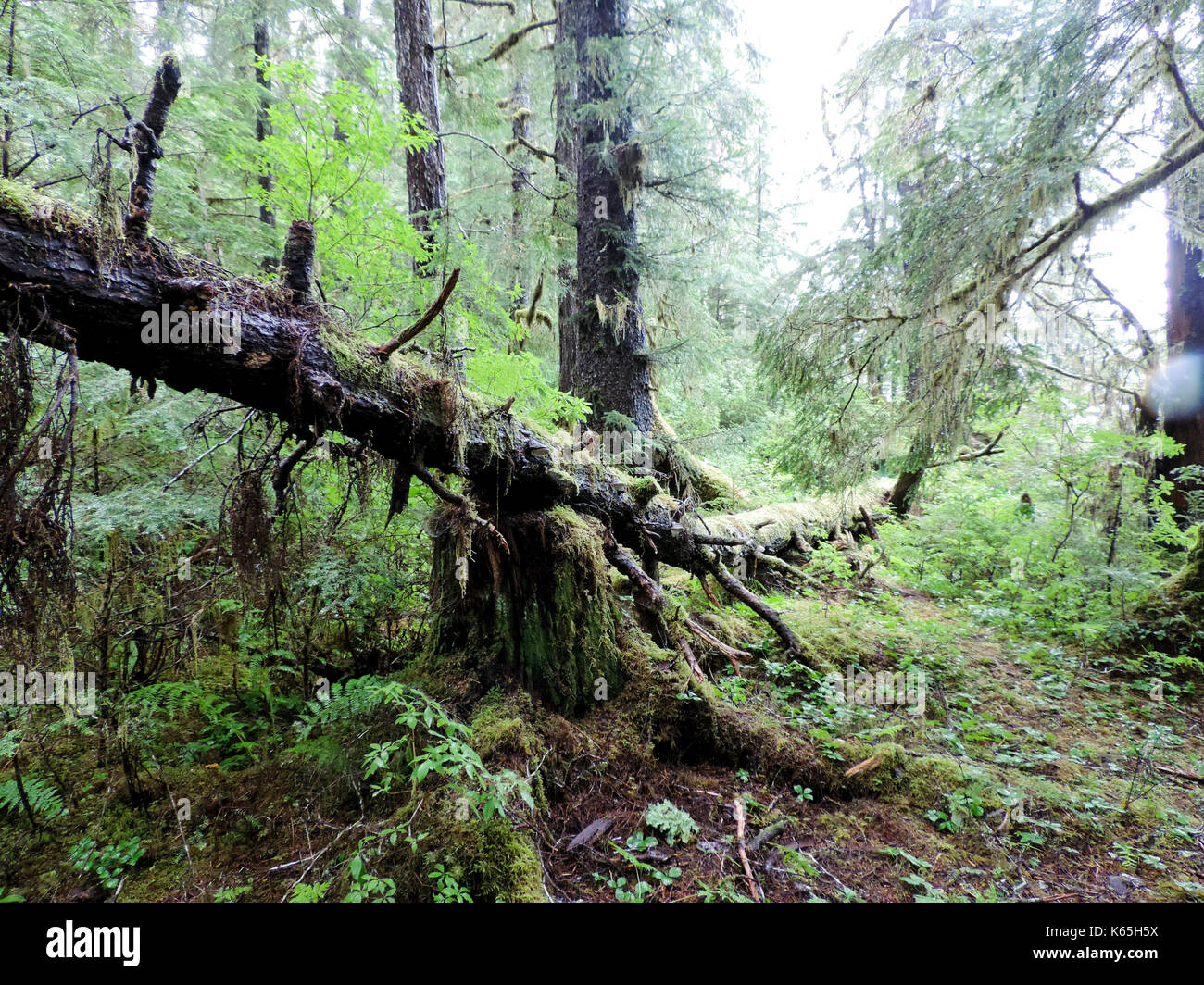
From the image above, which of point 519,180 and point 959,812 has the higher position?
point 519,180

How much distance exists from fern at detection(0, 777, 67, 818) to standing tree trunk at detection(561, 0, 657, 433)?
548 cm

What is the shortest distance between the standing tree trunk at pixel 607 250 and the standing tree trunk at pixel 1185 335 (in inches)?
272

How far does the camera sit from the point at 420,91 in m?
6.64

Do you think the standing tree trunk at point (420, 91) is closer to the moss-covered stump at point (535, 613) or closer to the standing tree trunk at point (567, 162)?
the standing tree trunk at point (567, 162)

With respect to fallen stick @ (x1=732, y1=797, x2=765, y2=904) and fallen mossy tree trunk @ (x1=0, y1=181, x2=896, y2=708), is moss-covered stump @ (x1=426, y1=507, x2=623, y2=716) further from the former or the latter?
fallen stick @ (x1=732, y1=797, x2=765, y2=904)

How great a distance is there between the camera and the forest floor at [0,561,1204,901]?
2598 millimetres

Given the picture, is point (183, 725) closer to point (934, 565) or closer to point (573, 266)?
point (573, 266)

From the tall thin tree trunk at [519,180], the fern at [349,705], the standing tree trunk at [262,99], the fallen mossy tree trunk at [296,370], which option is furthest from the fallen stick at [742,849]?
the standing tree trunk at [262,99]

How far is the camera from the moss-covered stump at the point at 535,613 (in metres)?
3.62

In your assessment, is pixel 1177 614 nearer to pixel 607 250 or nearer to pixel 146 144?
pixel 607 250

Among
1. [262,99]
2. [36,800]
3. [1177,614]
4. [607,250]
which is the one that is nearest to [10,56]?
[262,99]

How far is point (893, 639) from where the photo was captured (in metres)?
5.71

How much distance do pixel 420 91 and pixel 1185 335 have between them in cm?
1048
